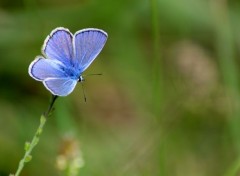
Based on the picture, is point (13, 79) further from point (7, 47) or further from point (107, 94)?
point (107, 94)

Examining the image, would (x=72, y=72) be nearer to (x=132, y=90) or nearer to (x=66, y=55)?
(x=66, y=55)

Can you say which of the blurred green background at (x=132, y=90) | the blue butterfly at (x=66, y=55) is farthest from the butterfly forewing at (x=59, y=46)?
the blurred green background at (x=132, y=90)

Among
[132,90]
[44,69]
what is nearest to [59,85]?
[44,69]

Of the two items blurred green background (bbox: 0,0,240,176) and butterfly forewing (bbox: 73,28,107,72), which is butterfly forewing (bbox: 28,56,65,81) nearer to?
butterfly forewing (bbox: 73,28,107,72)

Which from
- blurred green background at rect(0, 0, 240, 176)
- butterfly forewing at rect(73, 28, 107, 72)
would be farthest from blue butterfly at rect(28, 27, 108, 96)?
blurred green background at rect(0, 0, 240, 176)

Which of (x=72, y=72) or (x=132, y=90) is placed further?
(x=132, y=90)

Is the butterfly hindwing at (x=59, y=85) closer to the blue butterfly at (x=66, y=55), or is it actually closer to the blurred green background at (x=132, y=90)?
the blue butterfly at (x=66, y=55)
